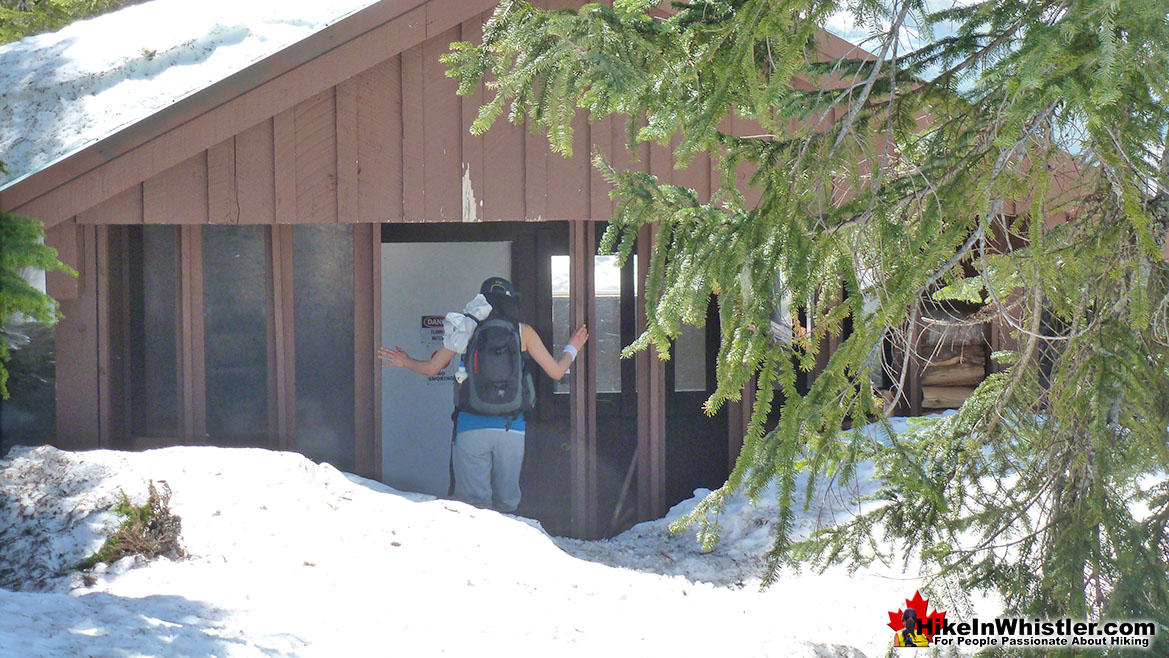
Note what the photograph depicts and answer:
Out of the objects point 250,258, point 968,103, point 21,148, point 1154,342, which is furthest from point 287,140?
point 1154,342

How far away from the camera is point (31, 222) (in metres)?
4.29

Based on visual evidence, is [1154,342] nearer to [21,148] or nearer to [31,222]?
[31,222]

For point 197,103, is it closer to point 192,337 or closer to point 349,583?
point 192,337

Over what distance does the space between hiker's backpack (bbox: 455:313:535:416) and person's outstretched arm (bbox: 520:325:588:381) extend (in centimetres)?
6

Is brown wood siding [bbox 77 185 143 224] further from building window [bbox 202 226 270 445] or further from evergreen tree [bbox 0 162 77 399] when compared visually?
evergreen tree [bbox 0 162 77 399]

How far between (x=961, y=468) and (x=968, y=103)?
5.22 feet

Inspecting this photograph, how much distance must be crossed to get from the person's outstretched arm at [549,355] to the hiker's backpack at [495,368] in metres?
0.06

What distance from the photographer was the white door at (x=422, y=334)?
757cm

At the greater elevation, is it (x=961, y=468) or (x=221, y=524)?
(x=961, y=468)

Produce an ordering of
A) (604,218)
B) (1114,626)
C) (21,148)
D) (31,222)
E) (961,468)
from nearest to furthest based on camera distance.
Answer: (1114,626) → (961,468) → (31,222) → (21,148) → (604,218)

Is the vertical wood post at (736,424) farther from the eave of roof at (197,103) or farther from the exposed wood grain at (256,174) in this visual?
the eave of roof at (197,103)

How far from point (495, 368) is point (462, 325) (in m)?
0.38

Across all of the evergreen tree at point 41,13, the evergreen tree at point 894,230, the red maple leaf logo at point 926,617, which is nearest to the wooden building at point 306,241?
the evergreen tree at point 894,230

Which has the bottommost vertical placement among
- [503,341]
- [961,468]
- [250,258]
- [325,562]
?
[325,562]
